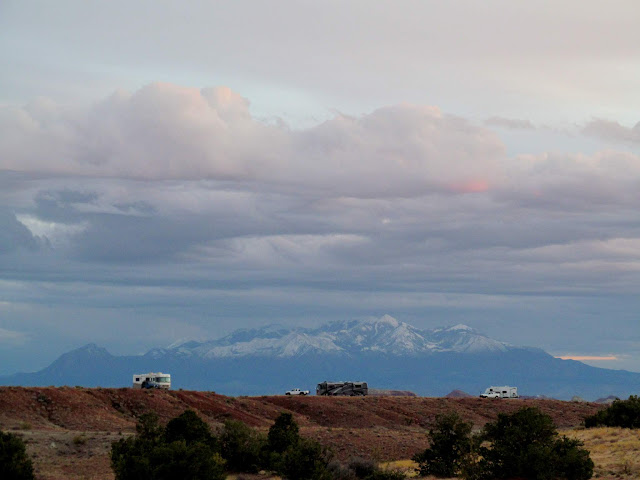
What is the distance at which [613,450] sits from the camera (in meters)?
59.6

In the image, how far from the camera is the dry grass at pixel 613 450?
49969 mm

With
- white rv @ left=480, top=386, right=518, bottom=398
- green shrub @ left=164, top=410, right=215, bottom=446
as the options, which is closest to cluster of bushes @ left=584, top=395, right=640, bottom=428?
green shrub @ left=164, top=410, right=215, bottom=446

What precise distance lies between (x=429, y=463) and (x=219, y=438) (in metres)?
14.3

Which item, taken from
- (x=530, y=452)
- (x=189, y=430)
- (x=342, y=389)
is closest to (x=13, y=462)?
(x=189, y=430)

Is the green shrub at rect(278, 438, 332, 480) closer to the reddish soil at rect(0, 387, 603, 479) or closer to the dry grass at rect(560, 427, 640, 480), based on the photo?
the reddish soil at rect(0, 387, 603, 479)

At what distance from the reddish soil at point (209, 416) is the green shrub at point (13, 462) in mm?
8658

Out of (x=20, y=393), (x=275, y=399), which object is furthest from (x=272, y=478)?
(x=275, y=399)

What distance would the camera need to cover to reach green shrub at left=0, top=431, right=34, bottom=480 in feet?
139

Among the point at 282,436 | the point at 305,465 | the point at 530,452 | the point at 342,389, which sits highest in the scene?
the point at 342,389

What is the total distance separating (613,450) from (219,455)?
27321 millimetres

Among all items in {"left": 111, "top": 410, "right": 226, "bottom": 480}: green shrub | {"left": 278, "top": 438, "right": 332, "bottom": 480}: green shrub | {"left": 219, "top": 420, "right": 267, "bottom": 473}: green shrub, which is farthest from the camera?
{"left": 219, "top": 420, "right": 267, "bottom": 473}: green shrub

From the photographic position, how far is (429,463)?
53.3m

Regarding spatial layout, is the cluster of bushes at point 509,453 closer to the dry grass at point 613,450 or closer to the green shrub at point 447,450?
the green shrub at point 447,450

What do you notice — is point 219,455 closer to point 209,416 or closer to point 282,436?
point 282,436
